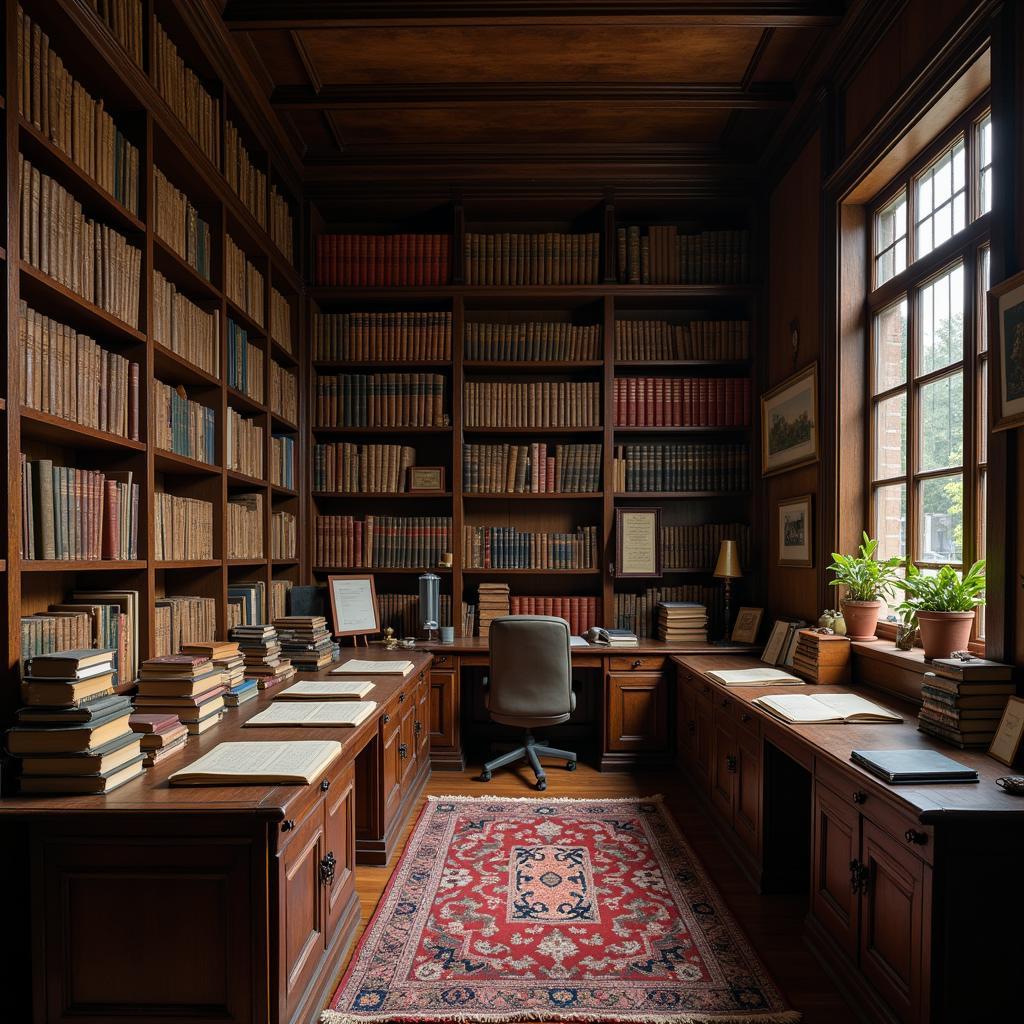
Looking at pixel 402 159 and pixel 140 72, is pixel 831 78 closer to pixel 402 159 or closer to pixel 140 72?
pixel 402 159

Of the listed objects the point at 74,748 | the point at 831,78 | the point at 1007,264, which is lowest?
the point at 74,748

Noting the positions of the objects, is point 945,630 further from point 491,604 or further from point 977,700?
point 491,604

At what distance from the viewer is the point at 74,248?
230cm

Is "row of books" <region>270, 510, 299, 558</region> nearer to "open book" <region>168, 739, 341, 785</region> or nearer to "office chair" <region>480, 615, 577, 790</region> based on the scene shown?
"office chair" <region>480, 615, 577, 790</region>

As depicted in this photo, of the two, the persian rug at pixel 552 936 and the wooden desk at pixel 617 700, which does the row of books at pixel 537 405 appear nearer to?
the wooden desk at pixel 617 700

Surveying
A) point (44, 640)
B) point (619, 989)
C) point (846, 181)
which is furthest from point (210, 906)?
point (846, 181)

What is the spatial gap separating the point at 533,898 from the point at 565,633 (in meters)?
1.51

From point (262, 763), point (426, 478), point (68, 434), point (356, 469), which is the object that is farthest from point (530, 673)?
point (68, 434)

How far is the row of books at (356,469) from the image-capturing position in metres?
4.82

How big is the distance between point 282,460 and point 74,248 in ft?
7.17

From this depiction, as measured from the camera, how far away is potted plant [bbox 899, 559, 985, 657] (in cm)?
Answer: 261

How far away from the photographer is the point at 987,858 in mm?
1762

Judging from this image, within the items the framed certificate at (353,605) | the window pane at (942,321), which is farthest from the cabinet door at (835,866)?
the framed certificate at (353,605)

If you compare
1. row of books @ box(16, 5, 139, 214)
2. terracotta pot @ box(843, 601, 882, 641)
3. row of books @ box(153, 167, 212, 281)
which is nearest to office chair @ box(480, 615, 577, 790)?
terracotta pot @ box(843, 601, 882, 641)
